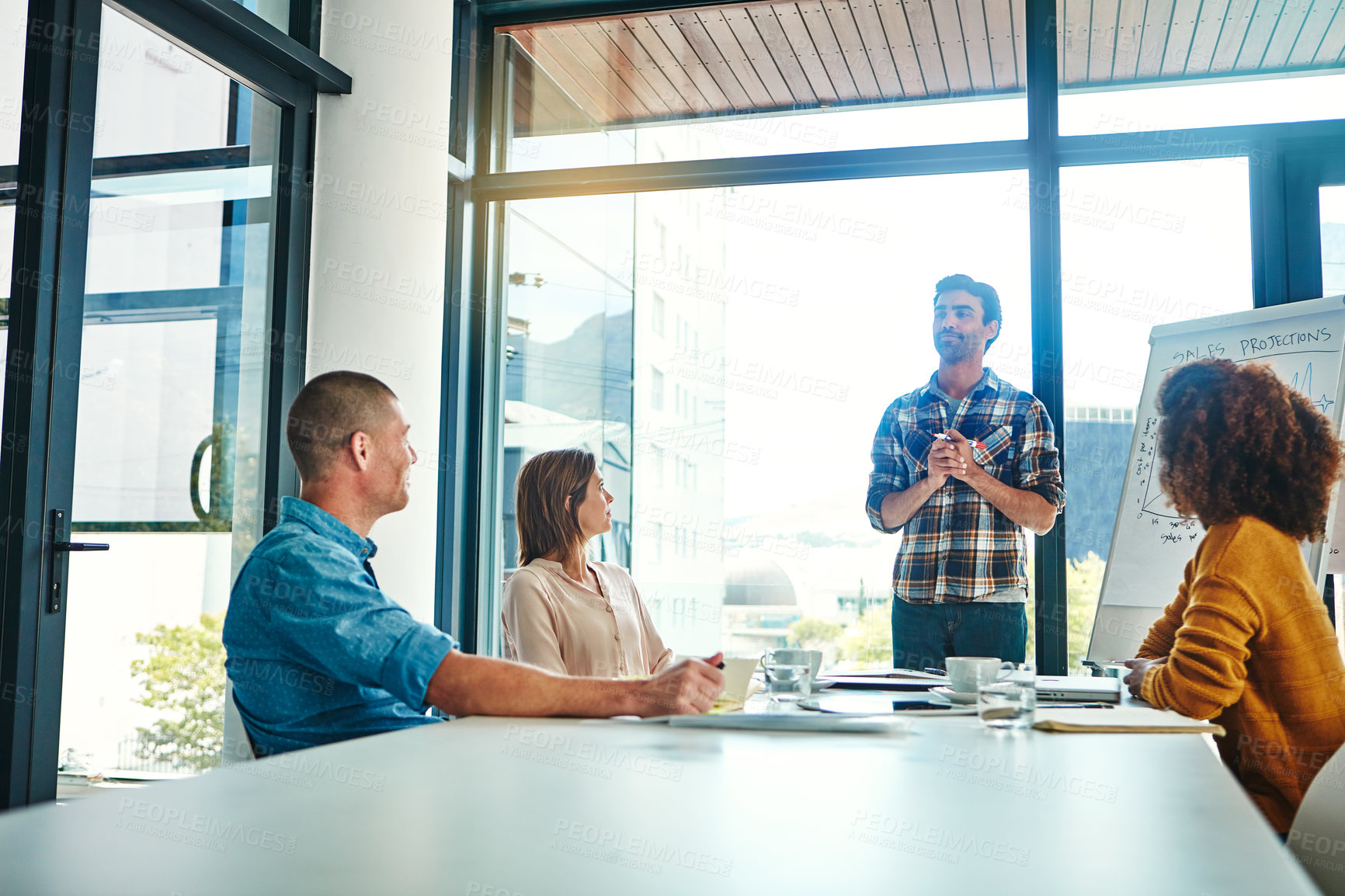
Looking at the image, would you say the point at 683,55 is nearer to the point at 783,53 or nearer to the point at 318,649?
the point at 783,53

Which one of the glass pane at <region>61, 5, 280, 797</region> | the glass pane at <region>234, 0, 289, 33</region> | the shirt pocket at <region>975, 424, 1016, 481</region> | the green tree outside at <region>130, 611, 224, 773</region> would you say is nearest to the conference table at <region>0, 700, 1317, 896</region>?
the glass pane at <region>61, 5, 280, 797</region>

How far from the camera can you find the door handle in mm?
2561

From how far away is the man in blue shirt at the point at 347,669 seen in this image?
1.50 meters

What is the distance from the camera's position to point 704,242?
14.5 feet

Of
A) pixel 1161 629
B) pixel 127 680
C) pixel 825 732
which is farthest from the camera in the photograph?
pixel 127 680

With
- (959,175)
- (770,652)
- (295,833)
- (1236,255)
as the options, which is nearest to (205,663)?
(770,652)

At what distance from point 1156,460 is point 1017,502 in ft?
1.80

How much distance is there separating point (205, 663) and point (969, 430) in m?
2.38

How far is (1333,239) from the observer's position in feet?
12.2

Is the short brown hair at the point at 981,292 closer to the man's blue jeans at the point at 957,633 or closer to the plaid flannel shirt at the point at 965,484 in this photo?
the plaid flannel shirt at the point at 965,484

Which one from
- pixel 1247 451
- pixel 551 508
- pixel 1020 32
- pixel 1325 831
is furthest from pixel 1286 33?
pixel 1325 831

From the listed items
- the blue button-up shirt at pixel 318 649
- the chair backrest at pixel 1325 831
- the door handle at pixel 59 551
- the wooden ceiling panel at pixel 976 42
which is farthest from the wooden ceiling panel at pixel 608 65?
the chair backrest at pixel 1325 831

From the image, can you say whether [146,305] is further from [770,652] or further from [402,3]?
[770,652]

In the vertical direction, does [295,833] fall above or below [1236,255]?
below
